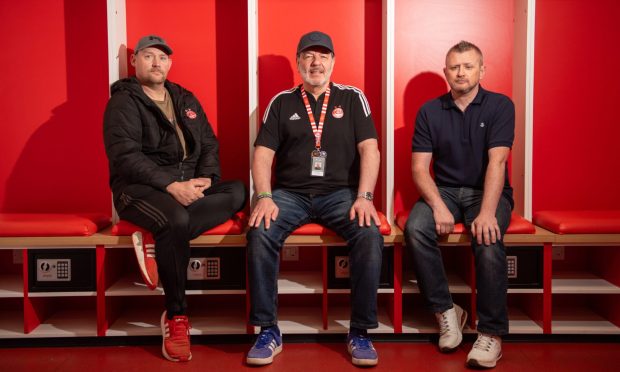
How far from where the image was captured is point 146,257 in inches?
99.7

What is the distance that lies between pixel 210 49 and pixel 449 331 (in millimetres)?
2033

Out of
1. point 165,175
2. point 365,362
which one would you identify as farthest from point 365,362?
point 165,175

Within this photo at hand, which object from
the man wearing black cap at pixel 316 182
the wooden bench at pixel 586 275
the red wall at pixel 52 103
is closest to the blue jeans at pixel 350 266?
the man wearing black cap at pixel 316 182

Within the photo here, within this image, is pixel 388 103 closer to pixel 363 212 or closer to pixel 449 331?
pixel 363 212

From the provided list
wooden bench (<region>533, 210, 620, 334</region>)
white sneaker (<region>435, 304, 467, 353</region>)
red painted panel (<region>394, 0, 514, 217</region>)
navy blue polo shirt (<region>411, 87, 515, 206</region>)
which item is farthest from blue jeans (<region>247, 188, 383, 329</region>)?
red painted panel (<region>394, 0, 514, 217</region>)

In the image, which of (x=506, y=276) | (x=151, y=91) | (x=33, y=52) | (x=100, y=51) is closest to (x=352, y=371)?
(x=506, y=276)

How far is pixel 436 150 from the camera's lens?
9.28ft

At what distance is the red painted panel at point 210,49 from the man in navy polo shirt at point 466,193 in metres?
1.09

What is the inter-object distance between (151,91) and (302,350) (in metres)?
1.53

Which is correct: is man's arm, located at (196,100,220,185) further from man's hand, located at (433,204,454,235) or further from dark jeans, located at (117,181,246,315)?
man's hand, located at (433,204,454,235)

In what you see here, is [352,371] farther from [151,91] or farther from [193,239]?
[151,91]

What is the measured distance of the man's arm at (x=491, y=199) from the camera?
245 centimetres

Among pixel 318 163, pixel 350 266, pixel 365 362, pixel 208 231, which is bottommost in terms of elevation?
pixel 365 362

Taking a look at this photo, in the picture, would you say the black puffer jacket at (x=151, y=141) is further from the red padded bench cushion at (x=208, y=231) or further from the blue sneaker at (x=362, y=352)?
the blue sneaker at (x=362, y=352)
